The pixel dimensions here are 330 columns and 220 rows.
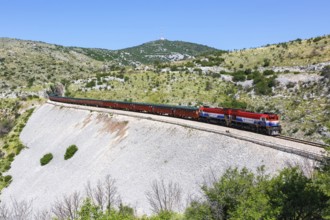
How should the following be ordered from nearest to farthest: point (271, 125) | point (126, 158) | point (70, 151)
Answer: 1. point (271, 125)
2. point (126, 158)
3. point (70, 151)

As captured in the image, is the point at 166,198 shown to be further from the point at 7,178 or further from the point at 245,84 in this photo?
the point at 245,84

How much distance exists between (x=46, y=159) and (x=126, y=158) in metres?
20.5

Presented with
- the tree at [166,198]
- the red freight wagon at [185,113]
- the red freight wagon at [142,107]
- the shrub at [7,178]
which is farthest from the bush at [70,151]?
the tree at [166,198]

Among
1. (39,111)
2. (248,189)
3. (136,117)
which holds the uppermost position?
(248,189)

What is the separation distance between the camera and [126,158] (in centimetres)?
4675

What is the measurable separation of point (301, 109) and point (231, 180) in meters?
35.3

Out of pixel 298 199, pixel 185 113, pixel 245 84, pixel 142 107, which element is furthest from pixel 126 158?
pixel 245 84

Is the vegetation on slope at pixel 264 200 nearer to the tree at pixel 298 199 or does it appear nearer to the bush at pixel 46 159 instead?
the tree at pixel 298 199

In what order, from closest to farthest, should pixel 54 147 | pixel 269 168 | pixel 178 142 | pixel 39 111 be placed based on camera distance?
1. pixel 269 168
2. pixel 178 142
3. pixel 54 147
4. pixel 39 111

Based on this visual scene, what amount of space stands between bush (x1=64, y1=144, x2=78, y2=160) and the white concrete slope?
964mm

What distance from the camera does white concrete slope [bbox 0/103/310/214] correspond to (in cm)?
3519

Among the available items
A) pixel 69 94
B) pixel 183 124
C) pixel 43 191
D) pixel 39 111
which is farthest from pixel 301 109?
pixel 69 94

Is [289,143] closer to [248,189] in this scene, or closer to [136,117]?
[248,189]

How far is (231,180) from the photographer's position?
83.6 feet
